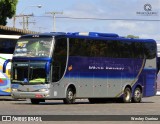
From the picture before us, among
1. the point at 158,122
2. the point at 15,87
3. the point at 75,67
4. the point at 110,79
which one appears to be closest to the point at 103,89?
the point at 110,79

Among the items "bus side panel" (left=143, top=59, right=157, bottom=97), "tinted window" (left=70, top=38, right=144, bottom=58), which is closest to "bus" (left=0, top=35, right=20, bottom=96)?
"tinted window" (left=70, top=38, right=144, bottom=58)

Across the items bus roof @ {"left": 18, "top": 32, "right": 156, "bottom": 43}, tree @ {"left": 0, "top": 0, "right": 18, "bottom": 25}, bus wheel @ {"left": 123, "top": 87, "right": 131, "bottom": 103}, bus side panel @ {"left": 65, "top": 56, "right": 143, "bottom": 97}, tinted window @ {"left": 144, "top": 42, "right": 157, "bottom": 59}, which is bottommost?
bus wheel @ {"left": 123, "top": 87, "right": 131, "bottom": 103}

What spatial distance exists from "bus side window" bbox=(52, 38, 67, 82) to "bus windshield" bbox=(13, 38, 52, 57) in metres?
0.39

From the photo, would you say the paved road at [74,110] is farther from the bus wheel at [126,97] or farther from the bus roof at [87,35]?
the bus wheel at [126,97]

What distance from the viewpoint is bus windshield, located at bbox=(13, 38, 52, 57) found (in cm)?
3078

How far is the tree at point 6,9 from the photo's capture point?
151 feet

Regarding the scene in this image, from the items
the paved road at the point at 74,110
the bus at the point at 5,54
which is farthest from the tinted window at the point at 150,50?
the bus at the point at 5,54

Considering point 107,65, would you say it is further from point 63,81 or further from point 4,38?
point 4,38

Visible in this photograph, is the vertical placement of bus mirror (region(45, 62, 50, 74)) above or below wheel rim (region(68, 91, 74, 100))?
above

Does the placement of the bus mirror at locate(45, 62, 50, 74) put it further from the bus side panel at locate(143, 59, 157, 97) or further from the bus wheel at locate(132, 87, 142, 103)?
the bus side panel at locate(143, 59, 157, 97)

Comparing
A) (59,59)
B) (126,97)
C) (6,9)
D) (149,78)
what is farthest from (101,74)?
(6,9)

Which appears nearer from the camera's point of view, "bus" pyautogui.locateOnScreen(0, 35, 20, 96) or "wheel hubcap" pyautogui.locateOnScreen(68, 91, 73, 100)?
"wheel hubcap" pyautogui.locateOnScreen(68, 91, 73, 100)

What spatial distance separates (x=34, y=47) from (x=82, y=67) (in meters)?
2.95

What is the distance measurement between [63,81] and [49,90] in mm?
1023
